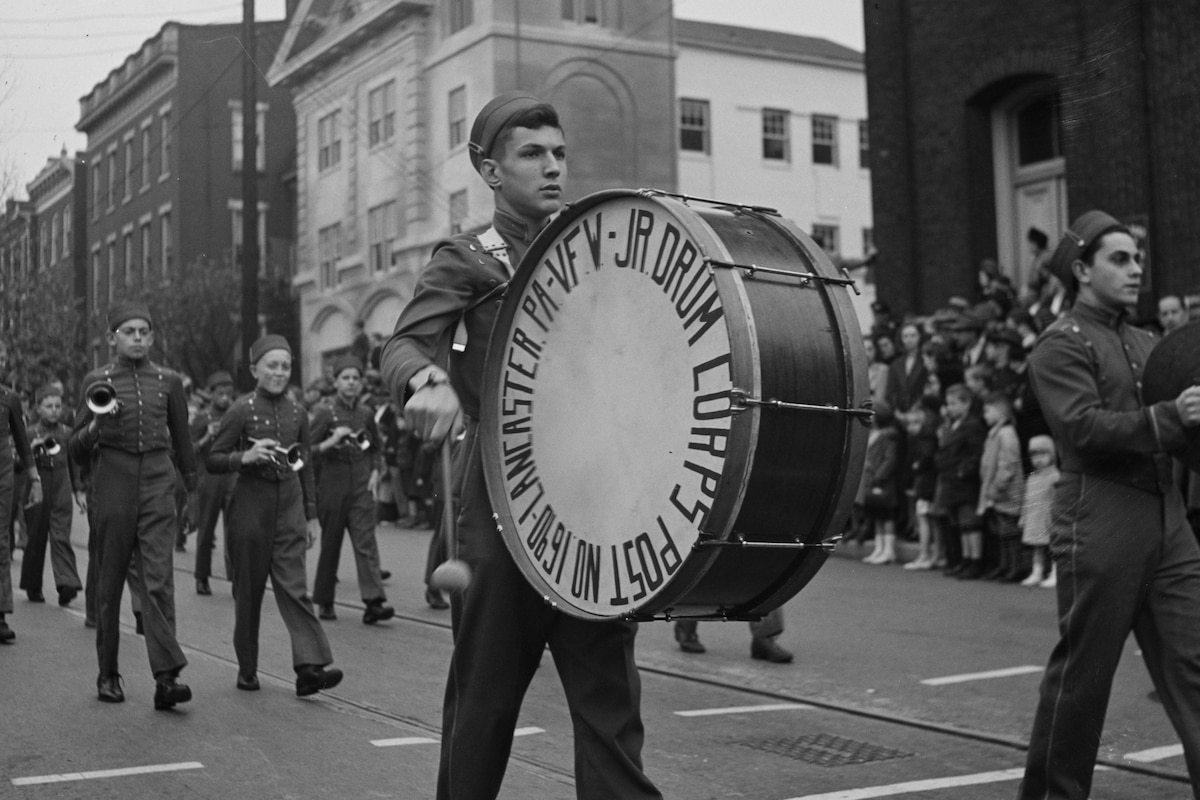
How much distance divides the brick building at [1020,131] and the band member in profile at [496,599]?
47.1ft

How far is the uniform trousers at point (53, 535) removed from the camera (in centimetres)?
1294

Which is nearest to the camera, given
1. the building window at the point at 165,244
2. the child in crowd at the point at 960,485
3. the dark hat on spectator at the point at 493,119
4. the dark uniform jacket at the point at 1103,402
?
the dark hat on spectator at the point at 493,119

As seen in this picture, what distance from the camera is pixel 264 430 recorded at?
367 inches

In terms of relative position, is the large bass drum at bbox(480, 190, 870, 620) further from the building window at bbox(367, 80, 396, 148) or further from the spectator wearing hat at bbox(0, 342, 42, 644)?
the building window at bbox(367, 80, 396, 148)

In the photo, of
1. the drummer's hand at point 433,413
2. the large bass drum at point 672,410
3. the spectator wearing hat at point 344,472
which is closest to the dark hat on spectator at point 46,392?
the spectator wearing hat at point 344,472

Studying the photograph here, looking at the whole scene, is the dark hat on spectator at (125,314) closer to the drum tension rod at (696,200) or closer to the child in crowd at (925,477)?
the drum tension rod at (696,200)

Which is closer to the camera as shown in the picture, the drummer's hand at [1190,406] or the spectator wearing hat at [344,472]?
the drummer's hand at [1190,406]

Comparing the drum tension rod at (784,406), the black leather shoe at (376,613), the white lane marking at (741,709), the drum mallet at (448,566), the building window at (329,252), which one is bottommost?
the white lane marking at (741,709)

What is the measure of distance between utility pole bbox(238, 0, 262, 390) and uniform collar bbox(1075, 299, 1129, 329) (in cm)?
1275

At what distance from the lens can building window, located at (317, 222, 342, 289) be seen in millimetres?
25188

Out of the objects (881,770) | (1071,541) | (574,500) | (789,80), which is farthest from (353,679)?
(789,80)

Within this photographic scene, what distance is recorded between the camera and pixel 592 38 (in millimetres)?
22250

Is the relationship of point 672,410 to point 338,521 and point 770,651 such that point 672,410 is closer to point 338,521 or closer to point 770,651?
point 770,651

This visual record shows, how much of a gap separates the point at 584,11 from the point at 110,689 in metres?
16.0
